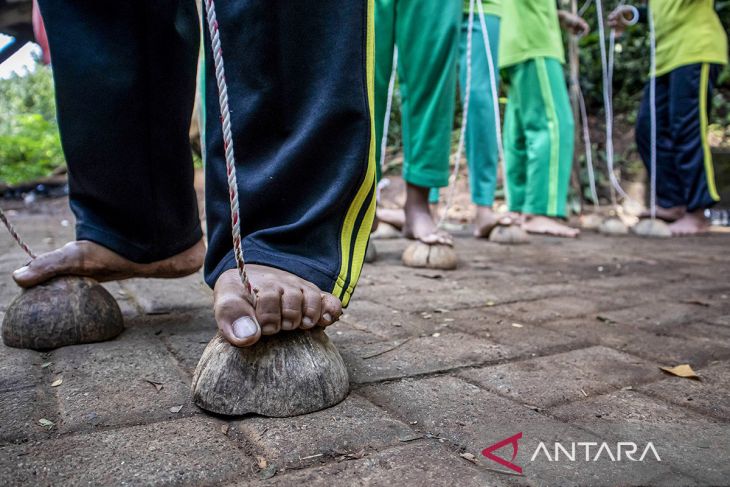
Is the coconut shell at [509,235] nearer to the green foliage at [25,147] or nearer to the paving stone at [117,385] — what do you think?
the paving stone at [117,385]

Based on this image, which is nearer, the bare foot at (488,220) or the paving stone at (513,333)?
the paving stone at (513,333)

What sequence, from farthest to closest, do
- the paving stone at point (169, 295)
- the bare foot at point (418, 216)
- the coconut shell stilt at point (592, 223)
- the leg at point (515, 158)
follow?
the coconut shell stilt at point (592, 223)
the leg at point (515, 158)
the bare foot at point (418, 216)
the paving stone at point (169, 295)

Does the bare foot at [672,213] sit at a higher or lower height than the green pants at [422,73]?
lower

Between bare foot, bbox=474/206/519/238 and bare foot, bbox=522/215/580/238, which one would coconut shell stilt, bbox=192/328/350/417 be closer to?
bare foot, bbox=474/206/519/238

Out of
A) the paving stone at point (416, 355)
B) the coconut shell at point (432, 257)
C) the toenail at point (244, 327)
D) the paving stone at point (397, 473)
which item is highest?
the toenail at point (244, 327)

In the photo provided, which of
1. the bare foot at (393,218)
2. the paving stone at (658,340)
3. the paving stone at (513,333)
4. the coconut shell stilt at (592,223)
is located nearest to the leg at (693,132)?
the coconut shell stilt at (592,223)

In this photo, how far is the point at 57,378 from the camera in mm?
1029

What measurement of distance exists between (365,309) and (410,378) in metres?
0.59

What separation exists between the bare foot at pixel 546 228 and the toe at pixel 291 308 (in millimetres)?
3167

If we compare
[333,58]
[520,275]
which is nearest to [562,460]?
[333,58]

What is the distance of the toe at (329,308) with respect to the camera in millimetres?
947

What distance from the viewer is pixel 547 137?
3723 millimetres

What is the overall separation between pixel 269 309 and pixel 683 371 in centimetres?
78

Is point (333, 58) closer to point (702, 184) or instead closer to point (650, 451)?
point (650, 451)
